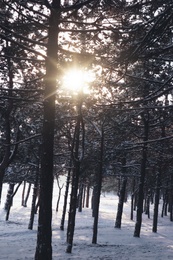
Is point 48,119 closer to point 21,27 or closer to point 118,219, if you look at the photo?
point 21,27

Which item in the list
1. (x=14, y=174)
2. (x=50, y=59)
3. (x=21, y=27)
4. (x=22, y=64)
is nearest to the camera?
(x=50, y=59)

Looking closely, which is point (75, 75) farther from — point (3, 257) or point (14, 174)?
point (14, 174)

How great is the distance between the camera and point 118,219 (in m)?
25.2

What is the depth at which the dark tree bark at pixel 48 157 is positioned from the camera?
776 centimetres

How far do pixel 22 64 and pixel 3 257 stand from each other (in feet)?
27.7

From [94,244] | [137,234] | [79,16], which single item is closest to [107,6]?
[79,16]

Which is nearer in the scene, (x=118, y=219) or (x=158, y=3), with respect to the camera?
(x=158, y=3)

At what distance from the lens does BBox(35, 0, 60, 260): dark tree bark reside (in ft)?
25.5

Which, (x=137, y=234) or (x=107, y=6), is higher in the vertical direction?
(x=107, y=6)

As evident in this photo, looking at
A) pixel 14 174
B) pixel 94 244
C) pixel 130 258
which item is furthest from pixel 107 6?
pixel 14 174

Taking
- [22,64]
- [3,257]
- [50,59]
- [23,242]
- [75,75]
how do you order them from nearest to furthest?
[50,59] < [75,75] < [22,64] < [3,257] < [23,242]

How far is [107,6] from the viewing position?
27.4 feet

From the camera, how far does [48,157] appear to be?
315 inches

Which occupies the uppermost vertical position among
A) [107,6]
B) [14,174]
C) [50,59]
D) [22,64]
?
[107,6]
